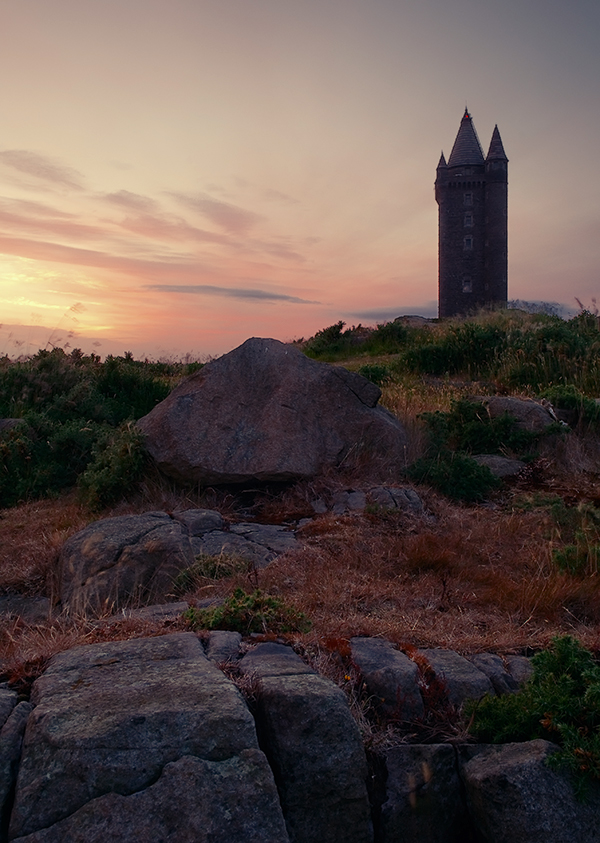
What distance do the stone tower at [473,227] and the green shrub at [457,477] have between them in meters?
38.9

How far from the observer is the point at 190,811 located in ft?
6.97

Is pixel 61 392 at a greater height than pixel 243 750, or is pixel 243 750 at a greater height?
pixel 61 392

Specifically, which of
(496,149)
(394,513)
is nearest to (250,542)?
(394,513)

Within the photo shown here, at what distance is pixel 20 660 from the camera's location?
9.38 feet

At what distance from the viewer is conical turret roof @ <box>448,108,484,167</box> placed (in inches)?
1801

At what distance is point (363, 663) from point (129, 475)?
4.90 meters

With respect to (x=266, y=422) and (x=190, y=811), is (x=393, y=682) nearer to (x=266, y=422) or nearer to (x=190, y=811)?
(x=190, y=811)

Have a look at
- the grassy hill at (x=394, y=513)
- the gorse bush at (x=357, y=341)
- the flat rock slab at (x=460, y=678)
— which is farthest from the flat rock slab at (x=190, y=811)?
the gorse bush at (x=357, y=341)

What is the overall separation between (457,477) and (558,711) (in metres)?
4.86

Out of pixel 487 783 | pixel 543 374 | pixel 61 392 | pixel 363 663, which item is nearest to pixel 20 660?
pixel 363 663

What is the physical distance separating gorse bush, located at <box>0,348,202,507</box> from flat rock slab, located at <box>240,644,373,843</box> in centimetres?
523

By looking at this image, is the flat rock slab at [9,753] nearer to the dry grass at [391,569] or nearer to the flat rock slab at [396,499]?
the dry grass at [391,569]

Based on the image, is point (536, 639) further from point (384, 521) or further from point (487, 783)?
point (384, 521)

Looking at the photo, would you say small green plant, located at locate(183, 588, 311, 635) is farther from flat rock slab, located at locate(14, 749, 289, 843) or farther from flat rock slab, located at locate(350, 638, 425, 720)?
flat rock slab, located at locate(14, 749, 289, 843)
